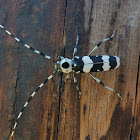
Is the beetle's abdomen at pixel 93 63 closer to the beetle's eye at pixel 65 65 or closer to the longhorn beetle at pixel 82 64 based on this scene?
the longhorn beetle at pixel 82 64

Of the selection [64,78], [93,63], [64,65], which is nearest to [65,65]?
[64,65]

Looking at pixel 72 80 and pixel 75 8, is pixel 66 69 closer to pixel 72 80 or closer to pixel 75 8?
pixel 72 80

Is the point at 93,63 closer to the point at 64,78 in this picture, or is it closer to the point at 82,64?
the point at 82,64

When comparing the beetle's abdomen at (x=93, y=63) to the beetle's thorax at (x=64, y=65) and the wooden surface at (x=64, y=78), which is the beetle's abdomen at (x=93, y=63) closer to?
the beetle's thorax at (x=64, y=65)

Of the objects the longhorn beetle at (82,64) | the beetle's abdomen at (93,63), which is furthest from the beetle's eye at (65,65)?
the beetle's abdomen at (93,63)

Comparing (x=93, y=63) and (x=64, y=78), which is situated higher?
(x=93, y=63)

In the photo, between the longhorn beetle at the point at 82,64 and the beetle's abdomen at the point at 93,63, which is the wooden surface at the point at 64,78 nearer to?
the longhorn beetle at the point at 82,64

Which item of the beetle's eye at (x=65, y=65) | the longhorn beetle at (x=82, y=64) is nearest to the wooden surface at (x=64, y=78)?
the longhorn beetle at (x=82, y=64)
